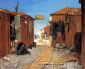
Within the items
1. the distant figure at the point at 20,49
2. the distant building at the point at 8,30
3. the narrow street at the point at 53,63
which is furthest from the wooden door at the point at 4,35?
the narrow street at the point at 53,63

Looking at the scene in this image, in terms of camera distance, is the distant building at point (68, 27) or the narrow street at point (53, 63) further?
the distant building at point (68, 27)

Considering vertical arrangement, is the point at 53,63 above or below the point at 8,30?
below

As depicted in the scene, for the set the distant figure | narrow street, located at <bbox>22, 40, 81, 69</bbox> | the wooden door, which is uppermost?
the wooden door

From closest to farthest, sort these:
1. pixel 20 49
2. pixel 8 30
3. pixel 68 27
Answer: pixel 8 30 < pixel 20 49 < pixel 68 27

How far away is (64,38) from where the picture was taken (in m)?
43.1

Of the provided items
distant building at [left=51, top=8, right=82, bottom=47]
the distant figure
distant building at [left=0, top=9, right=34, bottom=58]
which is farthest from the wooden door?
distant building at [left=51, top=8, right=82, bottom=47]

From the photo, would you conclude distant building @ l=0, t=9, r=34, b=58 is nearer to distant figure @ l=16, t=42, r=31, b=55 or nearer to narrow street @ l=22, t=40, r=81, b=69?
distant figure @ l=16, t=42, r=31, b=55

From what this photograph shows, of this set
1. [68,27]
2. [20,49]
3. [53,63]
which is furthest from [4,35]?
[68,27]

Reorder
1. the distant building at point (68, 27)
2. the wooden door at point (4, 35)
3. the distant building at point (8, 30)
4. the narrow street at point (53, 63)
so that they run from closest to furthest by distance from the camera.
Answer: the narrow street at point (53, 63)
the wooden door at point (4, 35)
the distant building at point (8, 30)
the distant building at point (68, 27)

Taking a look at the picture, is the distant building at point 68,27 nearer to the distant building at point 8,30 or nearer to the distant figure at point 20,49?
the distant building at point 8,30

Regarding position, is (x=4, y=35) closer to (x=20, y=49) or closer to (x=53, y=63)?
(x=20, y=49)

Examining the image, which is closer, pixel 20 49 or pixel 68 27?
pixel 20 49

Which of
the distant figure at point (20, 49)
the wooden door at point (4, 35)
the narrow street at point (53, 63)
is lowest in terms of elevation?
the narrow street at point (53, 63)

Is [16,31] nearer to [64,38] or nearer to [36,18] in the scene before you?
[64,38]
